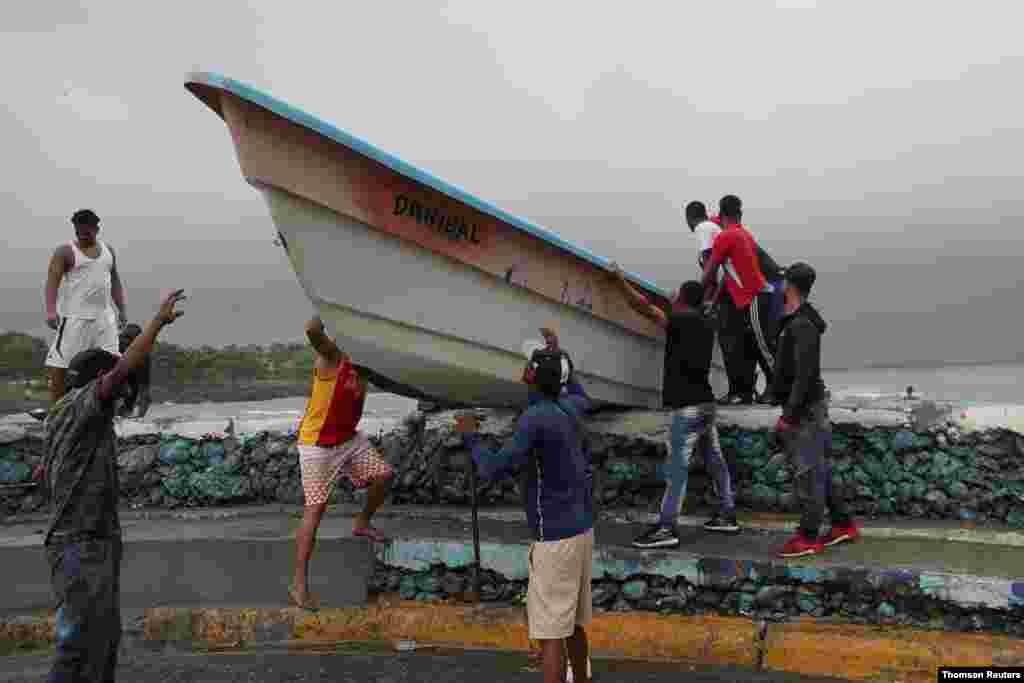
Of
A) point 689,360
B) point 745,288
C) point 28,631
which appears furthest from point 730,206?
point 28,631

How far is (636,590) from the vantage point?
15.5 feet

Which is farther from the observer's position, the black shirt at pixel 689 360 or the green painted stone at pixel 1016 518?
the green painted stone at pixel 1016 518

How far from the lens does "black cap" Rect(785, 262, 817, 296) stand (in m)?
4.76

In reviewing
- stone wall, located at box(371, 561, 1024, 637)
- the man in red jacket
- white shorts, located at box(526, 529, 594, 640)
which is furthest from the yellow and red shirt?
the man in red jacket

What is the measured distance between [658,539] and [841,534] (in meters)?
1.05

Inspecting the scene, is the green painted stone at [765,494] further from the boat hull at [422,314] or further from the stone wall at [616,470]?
the boat hull at [422,314]

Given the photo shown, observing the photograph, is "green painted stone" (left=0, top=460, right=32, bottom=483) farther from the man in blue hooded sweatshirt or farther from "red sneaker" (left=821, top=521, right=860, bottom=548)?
"red sneaker" (left=821, top=521, right=860, bottom=548)

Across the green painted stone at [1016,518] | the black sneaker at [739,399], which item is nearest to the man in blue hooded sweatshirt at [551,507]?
the black sneaker at [739,399]

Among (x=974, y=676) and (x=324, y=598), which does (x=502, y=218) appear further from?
(x=974, y=676)

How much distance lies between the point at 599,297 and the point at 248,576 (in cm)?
297

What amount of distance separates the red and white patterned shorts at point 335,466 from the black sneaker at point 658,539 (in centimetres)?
155

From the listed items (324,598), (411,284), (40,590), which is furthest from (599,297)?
(40,590)

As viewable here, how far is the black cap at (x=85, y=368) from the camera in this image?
345 cm

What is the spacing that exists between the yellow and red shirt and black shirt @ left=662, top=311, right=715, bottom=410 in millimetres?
1850
